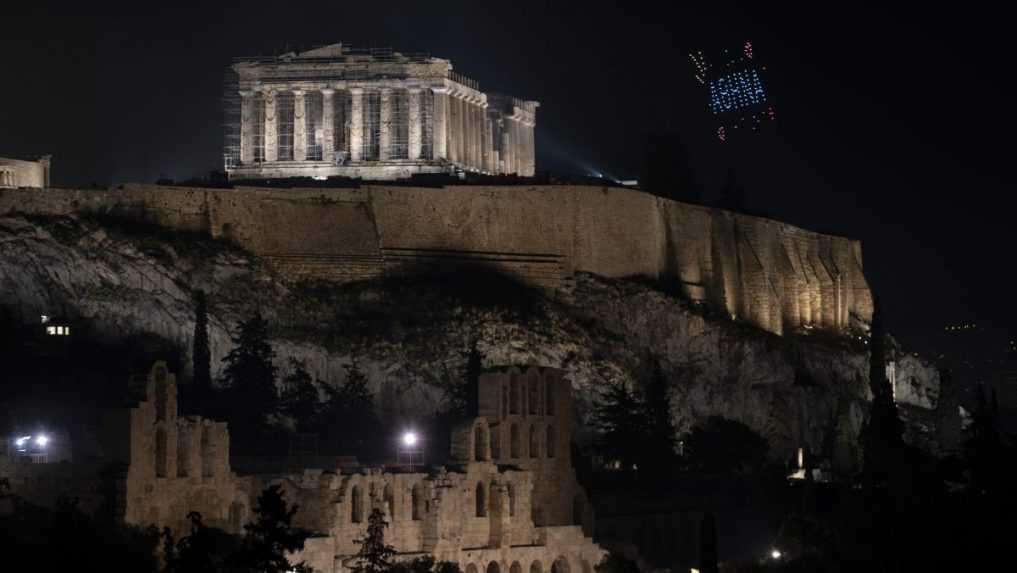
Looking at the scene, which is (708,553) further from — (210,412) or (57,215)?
(57,215)

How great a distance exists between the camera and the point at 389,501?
281ft

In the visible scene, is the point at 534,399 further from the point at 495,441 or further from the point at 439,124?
the point at 439,124

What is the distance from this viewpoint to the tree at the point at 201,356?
107688 mm

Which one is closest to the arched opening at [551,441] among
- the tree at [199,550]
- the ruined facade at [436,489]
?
the ruined facade at [436,489]

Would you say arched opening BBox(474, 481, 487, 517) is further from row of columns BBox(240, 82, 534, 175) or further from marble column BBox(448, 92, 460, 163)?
marble column BBox(448, 92, 460, 163)

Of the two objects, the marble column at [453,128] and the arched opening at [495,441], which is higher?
the marble column at [453,128]

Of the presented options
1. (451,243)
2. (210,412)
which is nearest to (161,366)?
(210,412)

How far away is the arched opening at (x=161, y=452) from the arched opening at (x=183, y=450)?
765 millimetres

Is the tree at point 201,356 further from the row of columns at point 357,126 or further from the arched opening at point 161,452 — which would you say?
the arched opening at point 161,452

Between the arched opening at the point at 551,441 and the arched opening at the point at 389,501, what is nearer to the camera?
the arched opening at the point at 389,501

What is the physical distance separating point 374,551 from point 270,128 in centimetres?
5889

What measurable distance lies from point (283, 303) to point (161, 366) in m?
38.9

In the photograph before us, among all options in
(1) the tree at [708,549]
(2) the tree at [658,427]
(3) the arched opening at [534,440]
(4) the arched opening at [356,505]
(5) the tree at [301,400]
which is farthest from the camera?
(2) the tree at [658,427]

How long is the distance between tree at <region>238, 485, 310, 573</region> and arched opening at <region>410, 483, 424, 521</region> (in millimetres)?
9796
